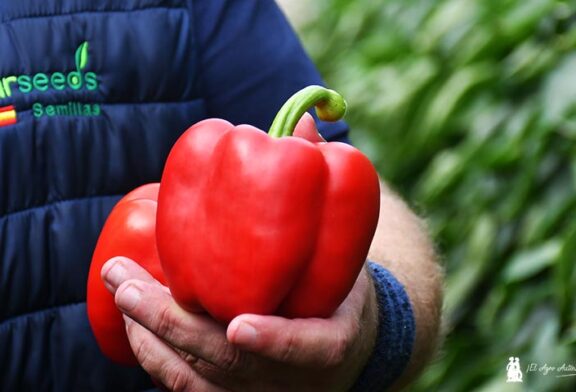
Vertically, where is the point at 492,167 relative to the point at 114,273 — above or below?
below

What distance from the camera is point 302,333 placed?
123 centimetres

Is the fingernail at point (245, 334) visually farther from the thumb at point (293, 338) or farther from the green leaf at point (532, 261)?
the green leaf at point (532, 261)

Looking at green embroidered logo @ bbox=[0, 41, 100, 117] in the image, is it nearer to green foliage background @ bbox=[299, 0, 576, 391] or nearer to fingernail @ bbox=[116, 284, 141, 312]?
fingernail @ bbox=[116, 284, 141, 312]

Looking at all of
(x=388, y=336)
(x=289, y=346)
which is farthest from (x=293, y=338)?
(x=388, y=336)

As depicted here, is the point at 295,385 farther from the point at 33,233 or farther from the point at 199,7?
the point at 199,7

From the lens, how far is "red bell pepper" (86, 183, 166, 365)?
141 centimetres

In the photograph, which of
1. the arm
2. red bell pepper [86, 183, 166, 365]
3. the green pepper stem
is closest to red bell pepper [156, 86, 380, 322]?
the green pepper stem

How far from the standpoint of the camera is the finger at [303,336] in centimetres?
119

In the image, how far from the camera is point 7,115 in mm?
1597

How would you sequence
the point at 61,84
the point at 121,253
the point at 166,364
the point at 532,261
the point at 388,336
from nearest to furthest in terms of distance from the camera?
1. the point at 166,364
2. the point at 121,253
3. the point at 388,336
4. the point at 61,84
5. the point at 532,261

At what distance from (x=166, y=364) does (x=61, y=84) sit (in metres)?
0.52

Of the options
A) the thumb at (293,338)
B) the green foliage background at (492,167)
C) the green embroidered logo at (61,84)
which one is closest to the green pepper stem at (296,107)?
the thumb at (293,338)

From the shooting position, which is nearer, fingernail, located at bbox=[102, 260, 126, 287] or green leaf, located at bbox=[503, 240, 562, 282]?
→ fingernail, located at bbox=[102, 260, 126, 287]

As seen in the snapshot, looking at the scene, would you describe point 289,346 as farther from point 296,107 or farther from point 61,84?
point 61,84
